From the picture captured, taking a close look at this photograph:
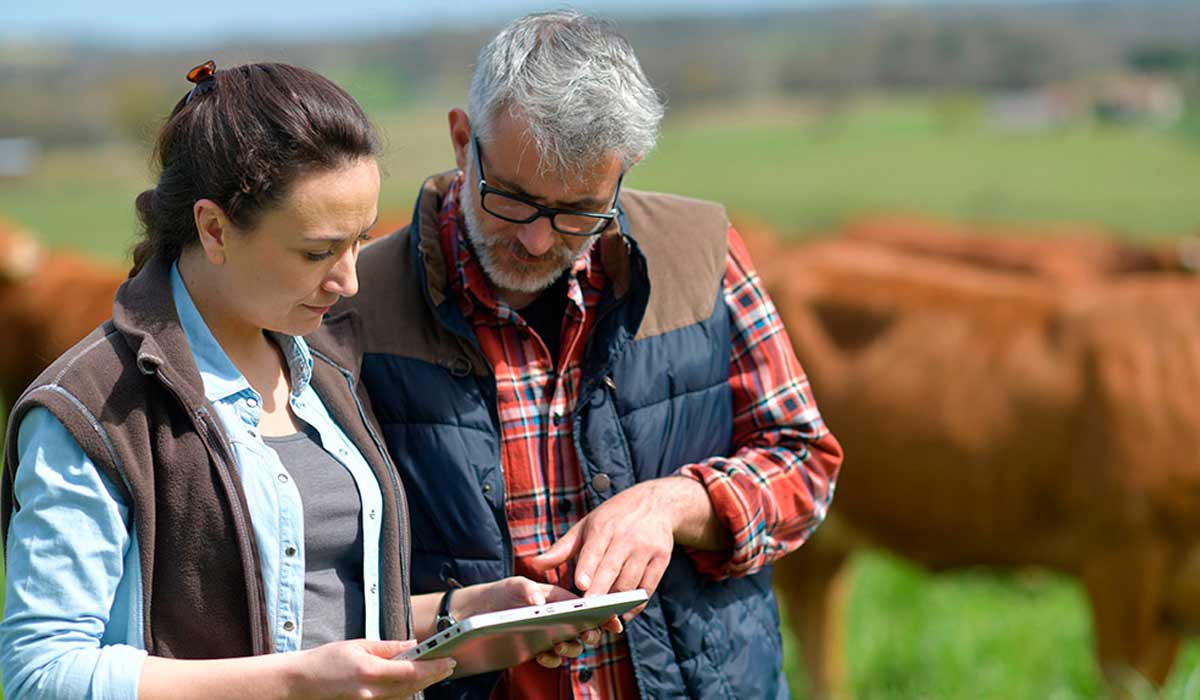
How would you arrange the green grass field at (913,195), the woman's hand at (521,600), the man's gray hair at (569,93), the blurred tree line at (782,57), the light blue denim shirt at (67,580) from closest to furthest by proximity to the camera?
the light blue denim shirt at (67,580), the woman's hand at (521,600), the man's gray hair at (569,93), the green grass field at (913,195), the blurred tree line at (782,57)

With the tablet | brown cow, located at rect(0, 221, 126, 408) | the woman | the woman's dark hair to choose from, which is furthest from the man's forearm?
brown cow, located at rect(0, 221, 126, 408)

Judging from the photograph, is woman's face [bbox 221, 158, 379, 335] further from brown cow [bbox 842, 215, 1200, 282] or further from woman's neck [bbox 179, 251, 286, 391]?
brown cow [bbox 842, 215, 1200, 282]

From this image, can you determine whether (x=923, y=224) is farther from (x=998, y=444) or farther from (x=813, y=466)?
(x=813, y=466)

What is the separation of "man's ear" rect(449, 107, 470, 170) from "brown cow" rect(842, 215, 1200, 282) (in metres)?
6.95

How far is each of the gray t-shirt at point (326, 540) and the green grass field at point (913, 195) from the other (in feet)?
1.44

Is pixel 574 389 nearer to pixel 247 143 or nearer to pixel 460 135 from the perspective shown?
pixel 460 135

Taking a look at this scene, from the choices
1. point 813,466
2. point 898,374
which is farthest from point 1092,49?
point 813,466

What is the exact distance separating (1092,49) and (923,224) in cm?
957

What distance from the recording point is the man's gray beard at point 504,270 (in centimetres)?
214

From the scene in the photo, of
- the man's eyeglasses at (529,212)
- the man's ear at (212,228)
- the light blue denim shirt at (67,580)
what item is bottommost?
the light blue denim shirt at (67,580)

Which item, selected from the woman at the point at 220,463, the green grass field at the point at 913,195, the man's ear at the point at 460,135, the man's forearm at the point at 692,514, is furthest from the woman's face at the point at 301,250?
the man's forearm at the point at 692,514

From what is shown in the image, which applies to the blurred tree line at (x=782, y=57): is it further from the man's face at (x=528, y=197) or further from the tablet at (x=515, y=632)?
the tablet at (x=515, y=632)

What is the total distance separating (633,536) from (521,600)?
Result: 196 mm

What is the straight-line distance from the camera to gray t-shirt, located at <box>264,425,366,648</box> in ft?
5.81
